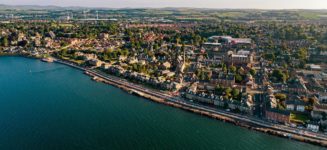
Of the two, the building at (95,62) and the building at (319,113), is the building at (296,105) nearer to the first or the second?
the building at (319,113)

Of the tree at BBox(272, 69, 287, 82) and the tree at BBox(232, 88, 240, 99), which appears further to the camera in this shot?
the tree at BBox(272, 69, 287, 82)

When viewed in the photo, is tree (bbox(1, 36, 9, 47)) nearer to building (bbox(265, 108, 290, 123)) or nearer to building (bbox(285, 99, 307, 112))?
building (bbox(265, 108, 290, 123))

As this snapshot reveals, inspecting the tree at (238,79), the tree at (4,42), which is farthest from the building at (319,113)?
the tree at (4,42)

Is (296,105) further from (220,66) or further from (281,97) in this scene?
(220,66)

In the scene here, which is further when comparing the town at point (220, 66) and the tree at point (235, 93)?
the tree at point (235, 93)

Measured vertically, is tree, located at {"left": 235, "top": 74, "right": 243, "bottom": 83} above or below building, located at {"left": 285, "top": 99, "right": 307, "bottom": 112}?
above

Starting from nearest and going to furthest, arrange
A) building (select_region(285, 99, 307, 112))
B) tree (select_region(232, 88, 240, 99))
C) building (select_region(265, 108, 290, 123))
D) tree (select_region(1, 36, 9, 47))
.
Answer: building (select_region(265, 108, 290, 123))
building (select_region(285, 99, 307, 112))
tree (select_region(232, 88, 240, 99))
tree (select_region(1, 36, 9, 47))

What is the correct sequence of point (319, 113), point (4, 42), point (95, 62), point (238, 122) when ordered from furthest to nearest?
point (4, 42) → point (95, 62) → point (319, 113) → point (238, 122)

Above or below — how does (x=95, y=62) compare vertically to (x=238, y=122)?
above

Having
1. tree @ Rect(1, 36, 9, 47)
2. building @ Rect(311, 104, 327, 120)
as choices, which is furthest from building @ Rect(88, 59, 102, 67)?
building @ Rect(311, 104, 327, 120)

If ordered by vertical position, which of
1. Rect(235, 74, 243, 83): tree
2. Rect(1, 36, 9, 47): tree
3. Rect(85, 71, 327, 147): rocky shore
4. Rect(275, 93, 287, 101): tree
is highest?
Rect(1, 36, 9, 47): tree

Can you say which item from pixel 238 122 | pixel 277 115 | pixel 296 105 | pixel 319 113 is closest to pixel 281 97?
pixel 296 105
